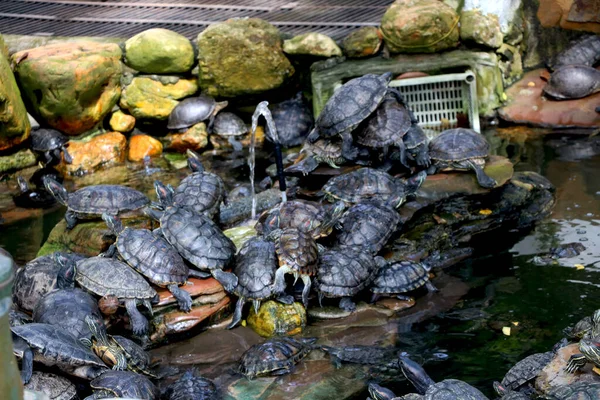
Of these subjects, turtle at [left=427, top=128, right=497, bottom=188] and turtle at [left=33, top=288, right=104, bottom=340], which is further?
turtle at [left=427, top=128, right=497, bottom=188]

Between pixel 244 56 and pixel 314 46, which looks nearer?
pixel 314 46

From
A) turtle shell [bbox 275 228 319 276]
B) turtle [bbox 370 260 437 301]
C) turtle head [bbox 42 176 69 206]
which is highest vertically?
turtle head [bbox 42 176 69 206]

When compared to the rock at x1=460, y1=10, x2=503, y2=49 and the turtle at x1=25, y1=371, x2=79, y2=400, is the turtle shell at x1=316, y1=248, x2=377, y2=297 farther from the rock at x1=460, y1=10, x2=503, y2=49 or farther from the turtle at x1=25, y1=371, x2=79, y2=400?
the rock at x1=460, y1=10, x2=503, y2=49

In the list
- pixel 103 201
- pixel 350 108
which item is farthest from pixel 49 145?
pixel 350 108

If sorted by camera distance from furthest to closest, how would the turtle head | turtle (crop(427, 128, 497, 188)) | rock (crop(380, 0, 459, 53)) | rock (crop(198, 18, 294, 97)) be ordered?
rock (crop(198, 18, 294, 97)) < rock (crop(380, 0, 459, 53)) < turtle (crop(427, 128, 497, 188)) < the turtle head

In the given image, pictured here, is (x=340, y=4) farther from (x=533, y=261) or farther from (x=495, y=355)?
(x=495, y=355)

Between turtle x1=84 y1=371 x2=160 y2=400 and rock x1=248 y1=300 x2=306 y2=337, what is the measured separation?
1182 mm

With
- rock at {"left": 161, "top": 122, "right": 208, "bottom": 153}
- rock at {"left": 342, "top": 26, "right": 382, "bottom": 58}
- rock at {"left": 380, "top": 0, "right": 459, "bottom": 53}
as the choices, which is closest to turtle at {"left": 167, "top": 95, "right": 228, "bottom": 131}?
rock at {"left": 161, "top": 122, "right": 208, "bottom": 153}

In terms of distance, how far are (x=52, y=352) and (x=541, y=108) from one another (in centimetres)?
774

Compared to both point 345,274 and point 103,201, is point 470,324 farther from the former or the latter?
point 103,201

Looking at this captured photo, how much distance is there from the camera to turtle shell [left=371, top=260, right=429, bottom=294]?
231 inches

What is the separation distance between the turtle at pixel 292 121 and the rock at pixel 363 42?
1.07 metres

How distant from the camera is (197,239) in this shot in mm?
5812

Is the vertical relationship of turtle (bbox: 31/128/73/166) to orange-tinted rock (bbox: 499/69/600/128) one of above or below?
above
